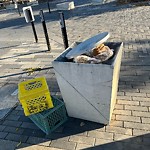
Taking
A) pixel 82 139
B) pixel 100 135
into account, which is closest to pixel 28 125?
pixel 82 139

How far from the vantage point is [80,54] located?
3.06m

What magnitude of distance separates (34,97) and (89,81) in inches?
34.4

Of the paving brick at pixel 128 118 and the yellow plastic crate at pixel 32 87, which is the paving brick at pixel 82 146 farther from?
the yellow plastic crate at pixel 32 87

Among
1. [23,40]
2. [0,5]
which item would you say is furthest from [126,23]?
[0,5]

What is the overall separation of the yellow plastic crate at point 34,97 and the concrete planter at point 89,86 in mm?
297

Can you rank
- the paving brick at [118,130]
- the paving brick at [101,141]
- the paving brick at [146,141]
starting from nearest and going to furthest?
the paving brick at [146,141], the paving brick at [101,141], the paving brick at [118,130]

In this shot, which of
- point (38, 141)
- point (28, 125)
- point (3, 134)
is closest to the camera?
point (38, 141)

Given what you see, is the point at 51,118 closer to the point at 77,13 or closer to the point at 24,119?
the point at 24,119

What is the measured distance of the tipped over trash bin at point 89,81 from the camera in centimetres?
290

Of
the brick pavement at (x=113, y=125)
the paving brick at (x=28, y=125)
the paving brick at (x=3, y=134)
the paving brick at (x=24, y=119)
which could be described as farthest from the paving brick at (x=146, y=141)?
the paving brick at (x=3, y=134)

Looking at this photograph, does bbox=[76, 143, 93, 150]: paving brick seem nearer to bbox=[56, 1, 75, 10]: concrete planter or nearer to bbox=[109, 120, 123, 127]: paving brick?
bbox=[109, 120, 123, 127]: paving brick

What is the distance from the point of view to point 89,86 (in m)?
3.09

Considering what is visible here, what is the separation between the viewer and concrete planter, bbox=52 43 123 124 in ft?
9.50

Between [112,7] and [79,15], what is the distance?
2023mm
